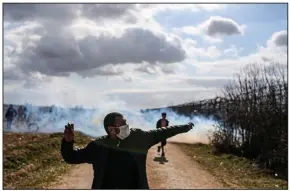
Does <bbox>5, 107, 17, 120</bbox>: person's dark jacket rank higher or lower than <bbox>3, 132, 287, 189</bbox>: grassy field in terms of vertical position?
higher

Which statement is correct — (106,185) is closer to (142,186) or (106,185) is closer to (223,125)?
(142,186)

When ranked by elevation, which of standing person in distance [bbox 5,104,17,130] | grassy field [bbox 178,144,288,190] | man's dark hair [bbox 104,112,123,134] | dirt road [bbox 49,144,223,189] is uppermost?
man's dark hair [bbox 104,112,123,134]

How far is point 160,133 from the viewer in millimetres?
4598

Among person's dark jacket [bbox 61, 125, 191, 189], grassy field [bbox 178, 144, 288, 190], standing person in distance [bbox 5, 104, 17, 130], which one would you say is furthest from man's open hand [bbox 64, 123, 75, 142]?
standing person in distance [bbox 5, 104, 17, 130]

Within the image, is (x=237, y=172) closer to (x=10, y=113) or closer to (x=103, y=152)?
(x=10, y=113)

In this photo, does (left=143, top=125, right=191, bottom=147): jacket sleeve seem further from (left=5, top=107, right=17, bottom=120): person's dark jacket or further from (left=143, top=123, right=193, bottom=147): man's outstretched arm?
(left=5, top=107, right=17, bottom=120): person's dark jacket

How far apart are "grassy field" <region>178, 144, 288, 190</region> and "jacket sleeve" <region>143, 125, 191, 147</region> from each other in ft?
24.6

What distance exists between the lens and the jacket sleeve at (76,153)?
4.17 m

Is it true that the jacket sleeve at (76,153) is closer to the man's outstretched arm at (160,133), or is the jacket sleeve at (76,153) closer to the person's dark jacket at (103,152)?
the person's dark jacket at (103,152)

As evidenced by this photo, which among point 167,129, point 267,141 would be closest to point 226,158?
point 267,141

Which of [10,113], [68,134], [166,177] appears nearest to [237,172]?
[166,177]

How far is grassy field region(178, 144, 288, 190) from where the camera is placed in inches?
488

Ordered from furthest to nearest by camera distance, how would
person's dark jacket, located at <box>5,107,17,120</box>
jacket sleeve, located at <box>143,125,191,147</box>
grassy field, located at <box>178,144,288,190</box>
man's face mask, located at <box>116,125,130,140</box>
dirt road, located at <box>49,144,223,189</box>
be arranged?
person's dark jacket, located at <box>5,107,17,120</box> < grassy field, located at <box>178,144,288,190</box> < dirt road, located at <box>49,144,223,189</box> < jacket sleeve, located at <box>143,125,191,147</box> < man's face mask, located at <box>116,125,130,140</box>

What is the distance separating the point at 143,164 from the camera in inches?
172
